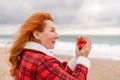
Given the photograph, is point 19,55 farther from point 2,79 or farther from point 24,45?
point 2,79

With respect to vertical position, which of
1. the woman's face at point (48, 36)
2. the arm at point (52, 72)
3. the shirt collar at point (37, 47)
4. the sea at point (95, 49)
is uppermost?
the woman's face at point (48, 36)

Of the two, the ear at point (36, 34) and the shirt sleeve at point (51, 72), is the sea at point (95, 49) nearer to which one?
the ear at point (36, 34)

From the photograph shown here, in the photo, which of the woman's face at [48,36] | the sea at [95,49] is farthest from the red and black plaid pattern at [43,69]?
the sea at [95,49]

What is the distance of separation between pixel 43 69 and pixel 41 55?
11 centimetres

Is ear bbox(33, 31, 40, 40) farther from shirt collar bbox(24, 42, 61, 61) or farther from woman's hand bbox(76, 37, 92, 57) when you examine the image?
woman's hand bbox(76, 37, 92, 57)

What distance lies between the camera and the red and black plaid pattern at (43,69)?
239 cm

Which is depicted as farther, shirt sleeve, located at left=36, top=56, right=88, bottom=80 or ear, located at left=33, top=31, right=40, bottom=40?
ear, located at left=33, top=31, right=40, bottom=40

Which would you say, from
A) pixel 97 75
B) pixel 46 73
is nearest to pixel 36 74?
pixel 46 73

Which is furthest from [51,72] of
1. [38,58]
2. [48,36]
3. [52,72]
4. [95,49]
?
[95,49]

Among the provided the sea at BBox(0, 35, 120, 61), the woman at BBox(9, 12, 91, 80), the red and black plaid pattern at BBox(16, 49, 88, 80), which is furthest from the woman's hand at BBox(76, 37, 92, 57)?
the sea at BBox(0, 35, 120, 61)

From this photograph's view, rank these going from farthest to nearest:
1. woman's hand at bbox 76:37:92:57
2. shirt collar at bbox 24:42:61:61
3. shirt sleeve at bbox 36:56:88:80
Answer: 1. woman's hand at bbox 76:37:92:57
2. shirt collar at bbox 24:42:61:61
3. shirt sleeve at bbox 36:56:88:80

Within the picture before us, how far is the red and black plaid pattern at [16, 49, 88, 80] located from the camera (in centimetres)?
239

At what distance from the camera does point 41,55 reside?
8.04 ft

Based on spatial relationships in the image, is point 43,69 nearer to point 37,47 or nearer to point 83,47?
point 37,47
